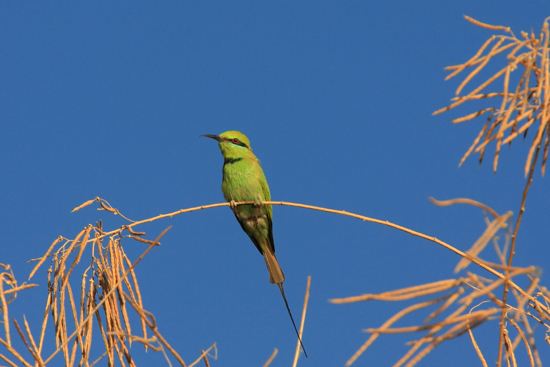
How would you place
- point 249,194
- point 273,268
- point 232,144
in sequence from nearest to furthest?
point 273,268, point 249,194, point 232,144

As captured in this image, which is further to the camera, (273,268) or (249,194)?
(249,194)

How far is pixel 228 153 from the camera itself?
6.97m

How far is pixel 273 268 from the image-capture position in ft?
20.2

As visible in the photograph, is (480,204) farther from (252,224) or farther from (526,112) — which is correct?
(252,224)

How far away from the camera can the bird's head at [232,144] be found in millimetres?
6969

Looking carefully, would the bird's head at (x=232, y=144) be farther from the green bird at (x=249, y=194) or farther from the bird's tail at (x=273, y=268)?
the bird's tail at (x=273, y=268)

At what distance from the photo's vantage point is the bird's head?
22.9 feet

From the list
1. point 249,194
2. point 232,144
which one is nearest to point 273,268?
point 249,194

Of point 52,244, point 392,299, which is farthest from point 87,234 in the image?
point 392,299

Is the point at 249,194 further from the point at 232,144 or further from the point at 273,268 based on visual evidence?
the point at 273,268

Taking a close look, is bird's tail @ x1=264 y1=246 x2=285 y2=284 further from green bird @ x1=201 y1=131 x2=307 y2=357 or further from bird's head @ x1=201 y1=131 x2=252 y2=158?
bird's head @ x1=201 y1=131 x2=252 y2=158

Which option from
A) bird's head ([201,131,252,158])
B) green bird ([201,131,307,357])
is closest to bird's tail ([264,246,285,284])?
green bird ([201,131,307,357])

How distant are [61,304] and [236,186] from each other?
427cm

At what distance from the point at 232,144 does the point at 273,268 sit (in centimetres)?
167
